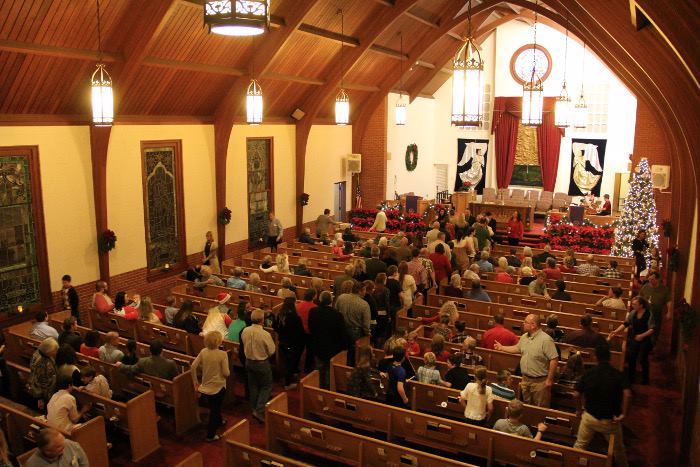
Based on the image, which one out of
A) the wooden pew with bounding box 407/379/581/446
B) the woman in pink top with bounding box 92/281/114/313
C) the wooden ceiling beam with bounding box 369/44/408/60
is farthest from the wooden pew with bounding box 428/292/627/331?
the wooden ceiling beam with bounding box 369/44/408/60

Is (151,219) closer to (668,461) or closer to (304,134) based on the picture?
(304,134)

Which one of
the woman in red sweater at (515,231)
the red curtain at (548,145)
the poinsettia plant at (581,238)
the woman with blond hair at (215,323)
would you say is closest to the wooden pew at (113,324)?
the woman with blond hair at (215,323)

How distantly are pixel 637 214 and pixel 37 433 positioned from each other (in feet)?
46.1

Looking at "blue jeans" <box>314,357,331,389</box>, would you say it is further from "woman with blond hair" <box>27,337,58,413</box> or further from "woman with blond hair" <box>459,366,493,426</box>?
"woman with blond hair" <box>27,337,58,413</box>

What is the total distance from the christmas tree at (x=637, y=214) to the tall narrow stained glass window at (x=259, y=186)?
951cm

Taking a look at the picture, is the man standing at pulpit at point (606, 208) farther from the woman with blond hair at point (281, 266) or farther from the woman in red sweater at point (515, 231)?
the woman with blond hair at point (281, 266)

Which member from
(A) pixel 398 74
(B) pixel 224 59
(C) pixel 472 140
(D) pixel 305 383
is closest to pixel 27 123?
(B) pixel 224 59

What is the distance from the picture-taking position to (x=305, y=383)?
23.6 feet

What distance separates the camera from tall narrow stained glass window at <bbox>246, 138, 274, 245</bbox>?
649 inches

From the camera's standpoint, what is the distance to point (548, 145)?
2433cm

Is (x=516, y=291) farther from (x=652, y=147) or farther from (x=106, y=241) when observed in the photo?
(x=652, y=147)

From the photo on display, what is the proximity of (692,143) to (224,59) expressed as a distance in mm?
9477

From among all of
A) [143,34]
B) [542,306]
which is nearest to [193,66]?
[143,34]

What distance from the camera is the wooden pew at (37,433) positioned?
6012 millimetres
